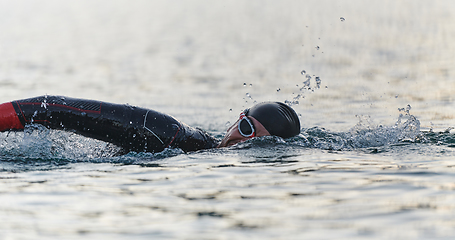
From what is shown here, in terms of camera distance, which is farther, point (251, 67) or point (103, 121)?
point (251, 67)

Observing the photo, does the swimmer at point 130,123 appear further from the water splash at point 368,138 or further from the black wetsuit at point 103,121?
the water splash at point 368,138

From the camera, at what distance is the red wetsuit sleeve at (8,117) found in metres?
6.34

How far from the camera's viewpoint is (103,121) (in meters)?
6.65

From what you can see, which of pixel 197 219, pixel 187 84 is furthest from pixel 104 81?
pixel 197 219

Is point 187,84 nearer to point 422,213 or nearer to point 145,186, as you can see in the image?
point 145,186

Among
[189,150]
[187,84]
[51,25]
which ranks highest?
[51,25]

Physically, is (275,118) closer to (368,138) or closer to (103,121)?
(368,138)

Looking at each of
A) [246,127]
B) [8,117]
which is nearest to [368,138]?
[246,127]

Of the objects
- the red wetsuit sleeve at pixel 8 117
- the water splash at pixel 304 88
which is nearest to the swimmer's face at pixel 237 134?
the water splash at pixel 304 88

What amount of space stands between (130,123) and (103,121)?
33 centimetres

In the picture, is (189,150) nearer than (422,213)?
No

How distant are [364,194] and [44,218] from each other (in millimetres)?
2818

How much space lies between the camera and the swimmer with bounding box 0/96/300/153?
21.2 feet

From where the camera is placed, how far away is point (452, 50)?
23266 millimetres
